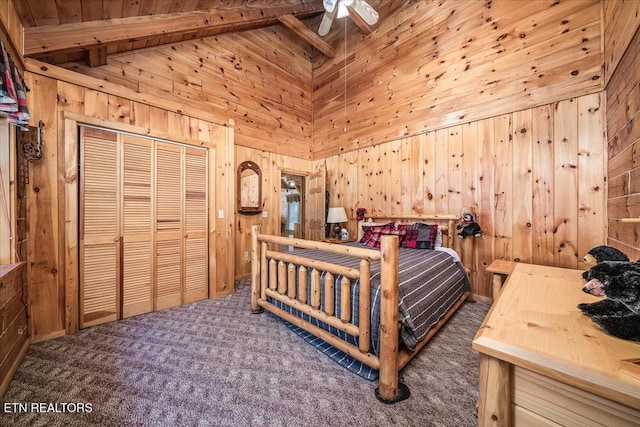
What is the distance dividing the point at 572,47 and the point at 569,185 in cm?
137

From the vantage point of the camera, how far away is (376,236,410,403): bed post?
1.38 m

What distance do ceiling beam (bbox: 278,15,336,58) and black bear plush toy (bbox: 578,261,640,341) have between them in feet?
15.4

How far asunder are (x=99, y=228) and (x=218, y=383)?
193cm

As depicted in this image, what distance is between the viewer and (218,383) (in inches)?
59.6

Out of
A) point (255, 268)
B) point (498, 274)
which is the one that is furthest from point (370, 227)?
point (255, 268)

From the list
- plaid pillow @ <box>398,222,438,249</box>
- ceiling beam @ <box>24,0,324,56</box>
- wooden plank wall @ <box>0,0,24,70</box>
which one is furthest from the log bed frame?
ceiling beam @ <box>24,0,324,56</box>

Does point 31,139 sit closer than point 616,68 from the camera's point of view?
No

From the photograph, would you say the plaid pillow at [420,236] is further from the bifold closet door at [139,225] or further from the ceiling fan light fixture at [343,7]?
the ceiling fan light fixture at [343,7]

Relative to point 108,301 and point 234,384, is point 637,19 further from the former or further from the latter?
point 108,301

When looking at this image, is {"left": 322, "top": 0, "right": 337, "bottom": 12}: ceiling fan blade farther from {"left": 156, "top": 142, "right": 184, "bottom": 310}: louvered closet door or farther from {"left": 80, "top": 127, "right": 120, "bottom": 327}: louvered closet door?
{"left": 80, "top": 127, "right": 120, "bottom": 327}: louvered closet door

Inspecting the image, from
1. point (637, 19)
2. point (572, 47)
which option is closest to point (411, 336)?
point (637, 19)

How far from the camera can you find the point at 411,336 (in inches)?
61.3

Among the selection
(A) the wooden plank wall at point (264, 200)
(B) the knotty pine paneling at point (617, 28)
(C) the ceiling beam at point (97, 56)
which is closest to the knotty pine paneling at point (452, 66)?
(B) the knotty pine paneling at point (617, 28)

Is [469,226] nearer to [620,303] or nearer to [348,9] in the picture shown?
[620,303]
